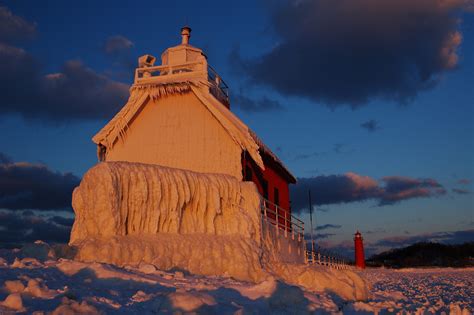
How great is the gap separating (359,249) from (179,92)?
20.1 meters

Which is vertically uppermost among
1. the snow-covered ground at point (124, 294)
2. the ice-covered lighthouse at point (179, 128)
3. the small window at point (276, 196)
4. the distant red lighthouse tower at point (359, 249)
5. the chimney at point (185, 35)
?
the chimney at point (185, 35)

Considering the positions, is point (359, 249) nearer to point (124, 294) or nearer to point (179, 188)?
point (179, 188)

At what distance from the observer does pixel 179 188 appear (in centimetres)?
1232

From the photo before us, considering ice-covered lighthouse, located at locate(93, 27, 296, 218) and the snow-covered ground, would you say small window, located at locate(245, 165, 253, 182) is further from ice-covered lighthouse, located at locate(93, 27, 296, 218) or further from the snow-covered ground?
the snow-covered ground

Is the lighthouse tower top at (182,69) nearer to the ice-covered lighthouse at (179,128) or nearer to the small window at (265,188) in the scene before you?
the ice-covered lighthouse at (179,128)

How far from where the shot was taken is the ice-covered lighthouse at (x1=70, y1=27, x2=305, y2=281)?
10914 millimetres

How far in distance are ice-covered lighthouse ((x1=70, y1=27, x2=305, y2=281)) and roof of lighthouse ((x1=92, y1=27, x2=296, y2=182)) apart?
0.04 m

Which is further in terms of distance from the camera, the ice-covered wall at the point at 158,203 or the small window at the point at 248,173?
the small window at the point at 248,173


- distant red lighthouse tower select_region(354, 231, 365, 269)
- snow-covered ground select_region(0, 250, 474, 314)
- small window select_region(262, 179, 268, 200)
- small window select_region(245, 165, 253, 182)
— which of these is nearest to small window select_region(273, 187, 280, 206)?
small window select_region(262, 179, 268, 200)

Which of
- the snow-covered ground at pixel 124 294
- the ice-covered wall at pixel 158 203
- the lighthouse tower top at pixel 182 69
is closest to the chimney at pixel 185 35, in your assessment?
the lighthouse tower top at pixel 182 69

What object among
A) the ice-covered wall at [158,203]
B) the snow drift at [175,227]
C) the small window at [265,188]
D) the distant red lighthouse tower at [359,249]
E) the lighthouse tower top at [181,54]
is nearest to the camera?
the snow drift at [175,227]

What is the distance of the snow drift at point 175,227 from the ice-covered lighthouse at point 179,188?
3cm

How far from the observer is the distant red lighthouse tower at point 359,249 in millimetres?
32219

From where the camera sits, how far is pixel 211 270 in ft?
37.6
